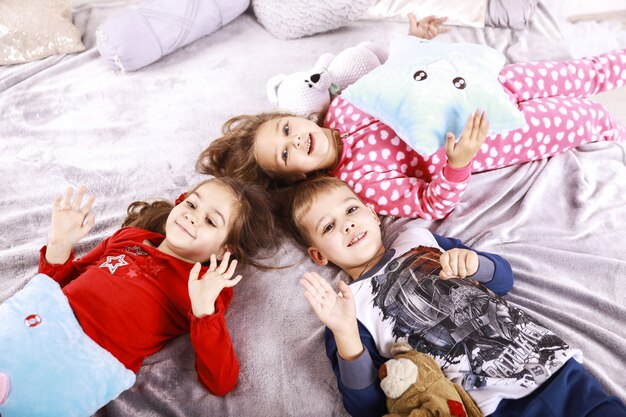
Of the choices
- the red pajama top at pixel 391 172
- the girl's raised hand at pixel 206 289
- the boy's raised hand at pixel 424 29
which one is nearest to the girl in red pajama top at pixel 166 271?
the girl's raised hand at pixel 206 289

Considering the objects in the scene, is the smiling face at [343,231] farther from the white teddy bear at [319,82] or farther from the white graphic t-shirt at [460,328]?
the white teddy bear at [319,82]

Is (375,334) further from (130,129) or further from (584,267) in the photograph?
(130,129)

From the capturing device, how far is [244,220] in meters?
1.21

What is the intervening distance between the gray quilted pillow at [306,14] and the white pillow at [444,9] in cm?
15

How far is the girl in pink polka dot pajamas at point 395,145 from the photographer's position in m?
1.26

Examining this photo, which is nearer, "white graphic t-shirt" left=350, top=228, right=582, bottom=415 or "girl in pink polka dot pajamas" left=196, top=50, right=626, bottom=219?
"white graphic t-shirt" left=350, top=228, right=582, bottom=415

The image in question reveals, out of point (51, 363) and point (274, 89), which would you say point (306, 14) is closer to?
point (274, 89)

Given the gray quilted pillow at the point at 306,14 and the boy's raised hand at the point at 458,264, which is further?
the gray quilted pillow at the point at 306,14

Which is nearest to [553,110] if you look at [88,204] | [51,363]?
[88,204]

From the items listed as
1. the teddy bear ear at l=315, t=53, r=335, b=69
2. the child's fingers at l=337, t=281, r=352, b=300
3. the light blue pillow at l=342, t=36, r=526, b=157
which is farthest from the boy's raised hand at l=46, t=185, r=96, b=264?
the teddy bear ear at l=315, t=53, r=335, b=69

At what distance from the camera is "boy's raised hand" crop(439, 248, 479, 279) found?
100 centimetres

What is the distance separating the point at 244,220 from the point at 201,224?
0.12 metres

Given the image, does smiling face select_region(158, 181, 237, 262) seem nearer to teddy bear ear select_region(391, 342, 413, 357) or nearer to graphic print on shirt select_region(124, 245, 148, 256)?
graphic print on shirt select_region(124, 245, 148, 256)

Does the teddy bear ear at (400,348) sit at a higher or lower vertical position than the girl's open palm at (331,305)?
lower
